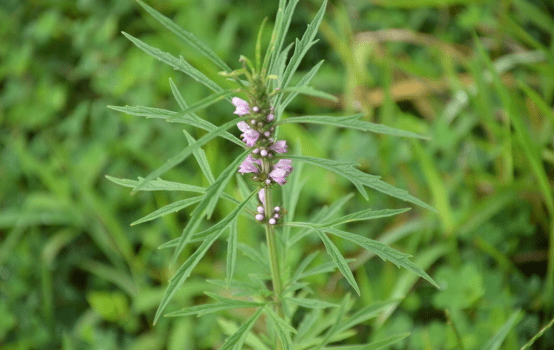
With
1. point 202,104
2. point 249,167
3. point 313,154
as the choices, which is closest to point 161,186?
point 249,167

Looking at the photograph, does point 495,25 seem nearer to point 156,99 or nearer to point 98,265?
point 156,99

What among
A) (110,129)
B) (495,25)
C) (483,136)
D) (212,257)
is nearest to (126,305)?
(212,257)

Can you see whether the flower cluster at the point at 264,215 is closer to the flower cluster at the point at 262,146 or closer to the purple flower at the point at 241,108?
the flower cluster at the point at 262,146

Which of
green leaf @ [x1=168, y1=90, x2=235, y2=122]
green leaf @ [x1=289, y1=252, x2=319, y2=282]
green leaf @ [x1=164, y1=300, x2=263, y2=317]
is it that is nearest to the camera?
green leaf @ [x1=168, y1=90, x2=235, y2=122]

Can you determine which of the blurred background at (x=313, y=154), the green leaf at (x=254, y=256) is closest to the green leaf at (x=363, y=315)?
the green leaf at (x=254, y=256)

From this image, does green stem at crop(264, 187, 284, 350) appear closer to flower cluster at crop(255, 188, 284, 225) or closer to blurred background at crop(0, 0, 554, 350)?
flower cluster at crop(255, 188, 284, 225)

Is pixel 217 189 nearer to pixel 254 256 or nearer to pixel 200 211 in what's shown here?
pixel 200 211

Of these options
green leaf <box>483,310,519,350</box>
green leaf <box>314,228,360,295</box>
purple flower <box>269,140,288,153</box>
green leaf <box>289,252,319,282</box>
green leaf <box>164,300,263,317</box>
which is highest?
purple flower <box>269,140,288,153</box>

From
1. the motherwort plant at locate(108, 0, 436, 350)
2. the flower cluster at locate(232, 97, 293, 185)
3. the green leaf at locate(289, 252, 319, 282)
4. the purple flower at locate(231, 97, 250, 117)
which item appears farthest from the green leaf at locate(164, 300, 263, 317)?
the purple flower at locate(231, 97, 250, 117)
